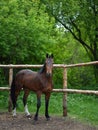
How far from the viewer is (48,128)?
23.3 ft

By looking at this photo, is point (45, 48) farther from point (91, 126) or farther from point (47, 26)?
point (91, 126)

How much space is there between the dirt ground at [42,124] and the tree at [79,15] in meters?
11.5

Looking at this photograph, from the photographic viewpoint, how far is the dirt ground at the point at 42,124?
23.5 ft

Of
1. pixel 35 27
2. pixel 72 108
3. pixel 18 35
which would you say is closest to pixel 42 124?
pixel 72 108

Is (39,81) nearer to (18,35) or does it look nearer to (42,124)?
(42,124)

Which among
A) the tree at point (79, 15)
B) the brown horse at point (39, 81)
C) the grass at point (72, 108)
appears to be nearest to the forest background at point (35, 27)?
the tree at point (79, 15)

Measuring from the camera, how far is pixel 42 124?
24.7ft

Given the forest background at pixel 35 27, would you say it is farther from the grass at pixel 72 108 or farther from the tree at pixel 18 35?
the grass at pixel 72 108

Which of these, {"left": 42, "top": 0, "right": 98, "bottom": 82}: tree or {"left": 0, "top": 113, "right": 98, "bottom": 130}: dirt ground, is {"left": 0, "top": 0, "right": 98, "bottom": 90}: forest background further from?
{"left": 0, "top": 113, "right": 98, "bottom": 130}: dirt ground

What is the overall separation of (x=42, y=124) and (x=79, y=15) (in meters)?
12.8

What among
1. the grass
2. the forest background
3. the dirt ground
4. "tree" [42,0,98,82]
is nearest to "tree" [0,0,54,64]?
Result: the forest background

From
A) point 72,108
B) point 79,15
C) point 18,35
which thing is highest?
point 79,15

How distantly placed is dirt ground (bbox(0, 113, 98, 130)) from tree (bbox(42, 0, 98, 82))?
1154 cm

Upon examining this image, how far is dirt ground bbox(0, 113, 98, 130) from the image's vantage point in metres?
7.15
